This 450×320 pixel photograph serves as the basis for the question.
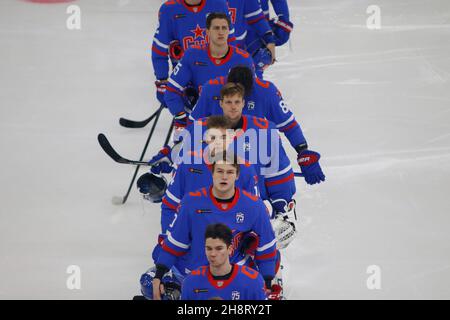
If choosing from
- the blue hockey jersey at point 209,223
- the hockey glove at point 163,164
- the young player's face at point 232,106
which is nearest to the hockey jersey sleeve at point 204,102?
the hockey glove at point 163,164

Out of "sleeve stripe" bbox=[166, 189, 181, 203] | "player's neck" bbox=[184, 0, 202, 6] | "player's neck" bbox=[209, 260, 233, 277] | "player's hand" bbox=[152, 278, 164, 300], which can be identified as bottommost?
"player's hand" bbox=[152, 278, 164, 300]

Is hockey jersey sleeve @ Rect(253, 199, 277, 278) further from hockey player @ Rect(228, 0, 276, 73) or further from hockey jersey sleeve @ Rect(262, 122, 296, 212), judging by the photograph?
hockey player @ Rect(228, 0, 276, 73)

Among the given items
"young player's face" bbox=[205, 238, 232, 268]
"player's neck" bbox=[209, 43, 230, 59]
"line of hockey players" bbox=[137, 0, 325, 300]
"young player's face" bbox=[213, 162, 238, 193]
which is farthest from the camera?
"player's neck" bbox=[209, 43, 230, 59]

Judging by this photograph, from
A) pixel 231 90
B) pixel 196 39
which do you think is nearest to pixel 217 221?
pixel 231 90

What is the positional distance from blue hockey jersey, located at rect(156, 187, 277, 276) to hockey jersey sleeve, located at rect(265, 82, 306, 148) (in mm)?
1110

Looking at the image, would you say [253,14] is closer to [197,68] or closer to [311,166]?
[197,68]

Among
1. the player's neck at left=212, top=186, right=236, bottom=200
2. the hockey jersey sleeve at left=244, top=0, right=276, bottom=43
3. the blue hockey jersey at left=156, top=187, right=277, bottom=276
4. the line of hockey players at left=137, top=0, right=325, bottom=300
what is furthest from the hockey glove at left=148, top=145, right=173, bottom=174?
the hockey jersey sleeve at left=244, top=0, right=276, bottom=43

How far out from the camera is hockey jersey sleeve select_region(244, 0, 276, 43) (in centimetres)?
664

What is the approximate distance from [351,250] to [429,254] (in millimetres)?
426

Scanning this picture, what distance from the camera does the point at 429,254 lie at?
5359 mm

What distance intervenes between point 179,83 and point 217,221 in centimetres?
172

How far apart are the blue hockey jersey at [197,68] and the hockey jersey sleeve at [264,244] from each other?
5.22ft

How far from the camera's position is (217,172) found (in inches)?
156

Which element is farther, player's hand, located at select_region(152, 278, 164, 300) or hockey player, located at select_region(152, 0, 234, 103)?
hockey player, located at select_region(152, 0, 234, 103)
